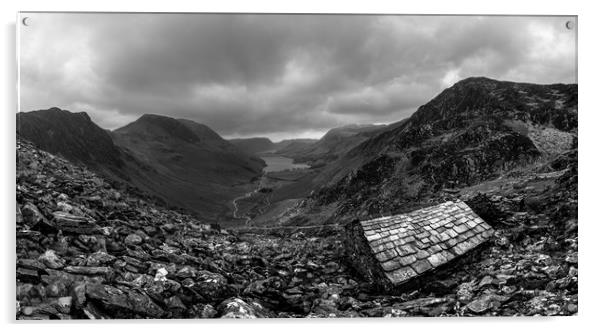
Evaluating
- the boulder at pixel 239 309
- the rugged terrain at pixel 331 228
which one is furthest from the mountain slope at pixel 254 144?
the boulder at pixel 239 309

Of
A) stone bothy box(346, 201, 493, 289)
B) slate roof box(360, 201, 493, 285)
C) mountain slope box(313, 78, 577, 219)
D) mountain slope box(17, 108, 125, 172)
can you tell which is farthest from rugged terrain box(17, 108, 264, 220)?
slate roof box(360, 201, 493, 285)

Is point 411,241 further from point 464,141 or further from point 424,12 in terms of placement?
point 424,12

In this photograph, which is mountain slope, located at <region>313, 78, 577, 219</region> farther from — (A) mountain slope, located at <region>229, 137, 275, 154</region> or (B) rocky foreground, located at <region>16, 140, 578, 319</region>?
(A) mountain slope, located at <region>229, 137, 275, 154</region>

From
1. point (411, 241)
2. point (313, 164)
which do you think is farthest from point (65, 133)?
point (411, 241)

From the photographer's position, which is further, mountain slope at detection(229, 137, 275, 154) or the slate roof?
mountain slope at detection(229, 137, 275, 154)

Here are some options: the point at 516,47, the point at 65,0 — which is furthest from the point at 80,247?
the point at 516,47
